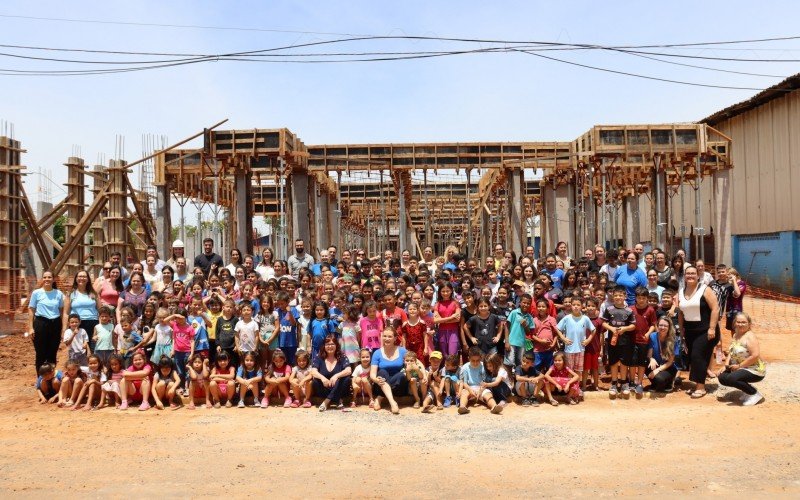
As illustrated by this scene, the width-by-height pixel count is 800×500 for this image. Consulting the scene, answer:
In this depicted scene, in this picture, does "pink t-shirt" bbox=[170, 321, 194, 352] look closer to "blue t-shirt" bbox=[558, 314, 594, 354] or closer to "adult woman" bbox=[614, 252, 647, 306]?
"blue t-shirt" bbox=[558, 314, 594, 354]

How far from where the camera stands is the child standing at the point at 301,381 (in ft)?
28.8

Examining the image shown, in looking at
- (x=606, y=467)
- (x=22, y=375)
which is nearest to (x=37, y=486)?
(x=606, y=467)

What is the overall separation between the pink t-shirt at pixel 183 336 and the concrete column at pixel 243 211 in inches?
343

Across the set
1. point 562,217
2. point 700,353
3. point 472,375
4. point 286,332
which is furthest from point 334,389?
point 562,217

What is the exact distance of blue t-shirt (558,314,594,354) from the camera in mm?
8930

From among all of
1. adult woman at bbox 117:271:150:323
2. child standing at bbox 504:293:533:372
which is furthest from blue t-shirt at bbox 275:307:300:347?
child standing at bbox 504:293:533:372

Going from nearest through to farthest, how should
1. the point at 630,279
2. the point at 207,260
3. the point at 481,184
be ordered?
the point at 630,279
the point at 207,260
the point at 481,184

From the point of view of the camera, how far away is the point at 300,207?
19.3m

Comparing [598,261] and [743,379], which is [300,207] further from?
[743,379]

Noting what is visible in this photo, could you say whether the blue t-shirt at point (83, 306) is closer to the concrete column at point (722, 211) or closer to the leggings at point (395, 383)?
the leggings at point (395, 383)

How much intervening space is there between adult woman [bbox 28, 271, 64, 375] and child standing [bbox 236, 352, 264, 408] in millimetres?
2749

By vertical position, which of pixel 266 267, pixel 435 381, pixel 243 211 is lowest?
pixel 435 381

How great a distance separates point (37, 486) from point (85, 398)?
361 centimetres

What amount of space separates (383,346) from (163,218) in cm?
1396
